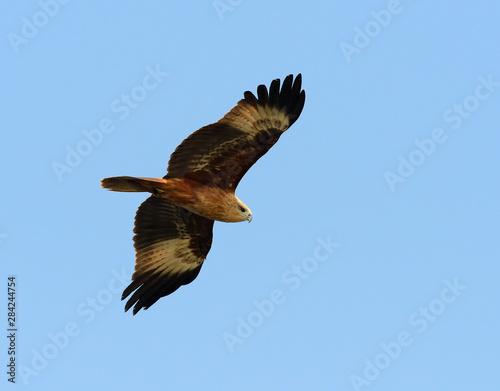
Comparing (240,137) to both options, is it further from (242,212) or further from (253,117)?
(242,212)

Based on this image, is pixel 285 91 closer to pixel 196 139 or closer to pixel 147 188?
pixel 196 139

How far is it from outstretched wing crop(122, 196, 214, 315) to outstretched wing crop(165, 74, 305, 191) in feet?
4.29

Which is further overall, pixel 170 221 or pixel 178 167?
pixel 170 221

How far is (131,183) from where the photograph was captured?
12703mm

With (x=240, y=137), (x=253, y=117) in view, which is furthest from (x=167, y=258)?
(x=253, y=117)

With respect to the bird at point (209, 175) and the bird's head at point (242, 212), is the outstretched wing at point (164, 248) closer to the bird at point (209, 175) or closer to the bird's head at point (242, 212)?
the bird at point (209, 175)

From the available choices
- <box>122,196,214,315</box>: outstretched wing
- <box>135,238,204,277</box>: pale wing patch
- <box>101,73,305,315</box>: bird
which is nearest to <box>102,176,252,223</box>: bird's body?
<box>101,73,305,315</box>: bird

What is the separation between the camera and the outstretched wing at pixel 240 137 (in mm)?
12758

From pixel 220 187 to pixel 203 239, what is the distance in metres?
1.57

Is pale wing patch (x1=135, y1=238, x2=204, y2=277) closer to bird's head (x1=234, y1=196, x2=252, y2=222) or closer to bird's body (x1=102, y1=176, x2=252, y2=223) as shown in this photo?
bird's body (x1=102, y1=176, x2=252, y2=223)

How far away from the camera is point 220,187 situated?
13.3m

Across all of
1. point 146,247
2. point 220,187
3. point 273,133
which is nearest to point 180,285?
point 146,247

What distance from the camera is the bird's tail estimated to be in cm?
1255

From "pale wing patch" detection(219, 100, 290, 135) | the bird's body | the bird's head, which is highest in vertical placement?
"pale wing patch" detection(219, 100, 290, 135)
